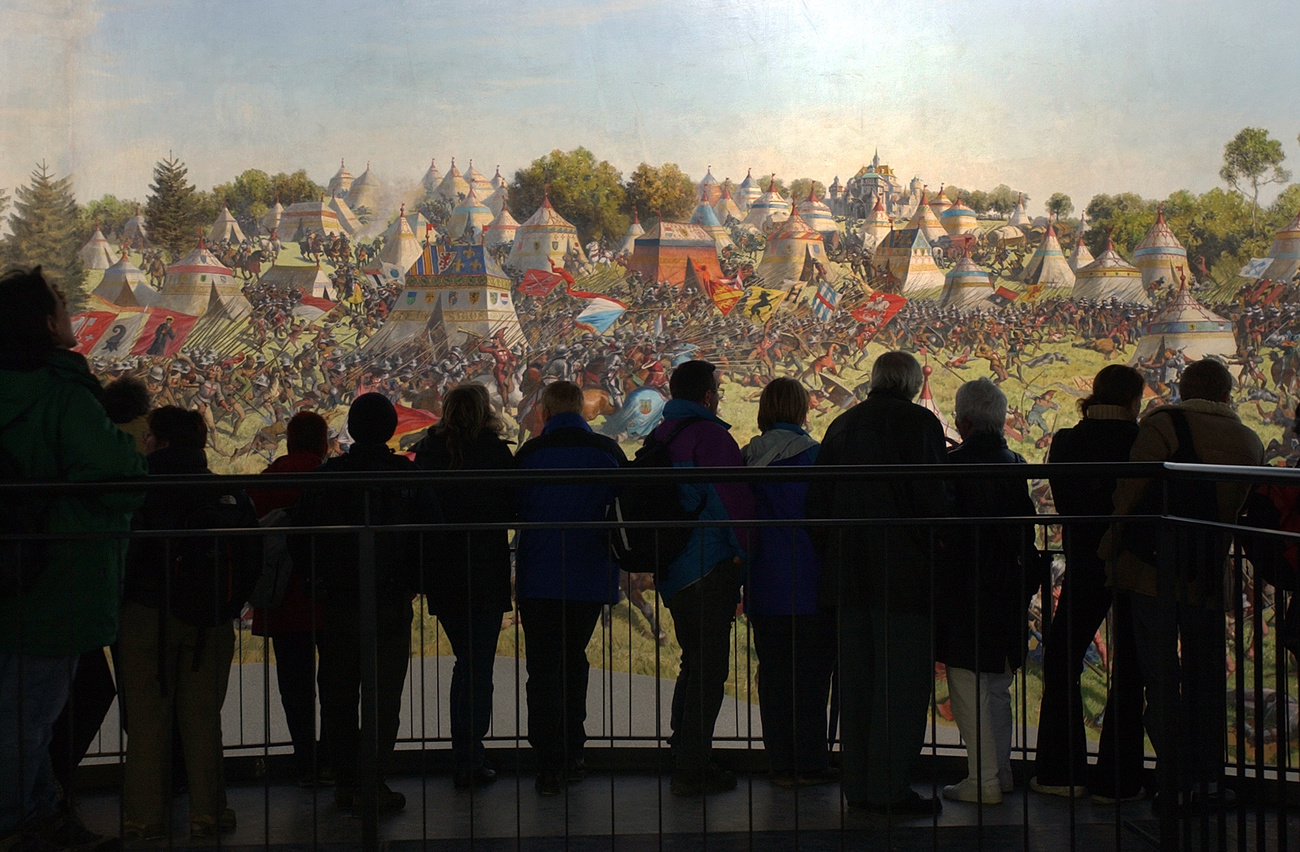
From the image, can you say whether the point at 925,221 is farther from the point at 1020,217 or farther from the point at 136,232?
the point at 136,232

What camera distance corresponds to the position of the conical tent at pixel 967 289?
1122 cm

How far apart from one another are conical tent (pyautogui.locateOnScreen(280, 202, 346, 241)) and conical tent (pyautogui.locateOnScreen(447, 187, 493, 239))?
107 centimetres

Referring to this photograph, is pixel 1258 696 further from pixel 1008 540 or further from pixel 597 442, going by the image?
pixel 597 442

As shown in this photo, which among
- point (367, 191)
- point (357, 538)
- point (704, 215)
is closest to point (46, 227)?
point (367, 191)

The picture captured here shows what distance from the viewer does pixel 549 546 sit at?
10.1 feet

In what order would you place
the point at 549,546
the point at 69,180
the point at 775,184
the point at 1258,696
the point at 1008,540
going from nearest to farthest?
the point at 1258,696 → the point at 1008,540 → the point at 549,546 → the point at 69,180 → the point at 775,184

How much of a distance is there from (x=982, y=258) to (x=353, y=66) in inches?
248

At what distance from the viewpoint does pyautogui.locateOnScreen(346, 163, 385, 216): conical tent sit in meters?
10.4

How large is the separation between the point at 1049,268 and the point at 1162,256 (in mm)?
1058

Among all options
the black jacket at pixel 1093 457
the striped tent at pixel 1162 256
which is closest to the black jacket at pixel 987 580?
the black jacket at pixel 1093 457

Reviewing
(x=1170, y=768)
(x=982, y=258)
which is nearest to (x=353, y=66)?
(x=982, y=258)

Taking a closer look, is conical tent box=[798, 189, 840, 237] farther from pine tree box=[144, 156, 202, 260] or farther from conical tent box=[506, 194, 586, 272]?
pine tree box=[144, 156, 202, 260]

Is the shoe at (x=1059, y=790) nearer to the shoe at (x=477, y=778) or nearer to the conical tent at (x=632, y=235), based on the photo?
the shoe at (x=477, y=778)

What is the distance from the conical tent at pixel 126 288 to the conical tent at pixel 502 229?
3.20 m
